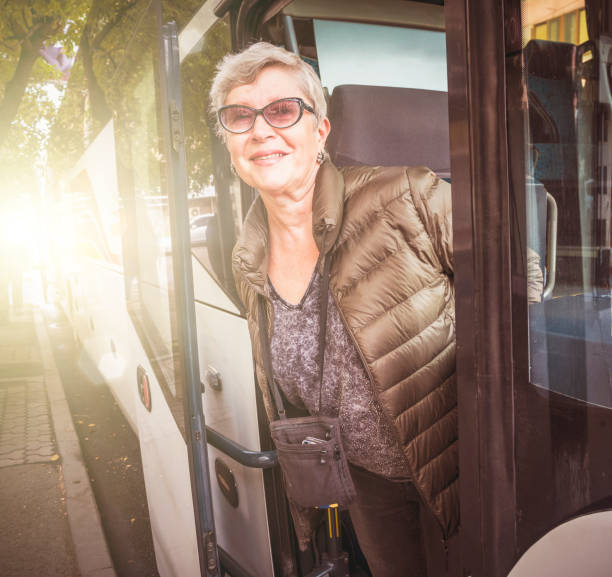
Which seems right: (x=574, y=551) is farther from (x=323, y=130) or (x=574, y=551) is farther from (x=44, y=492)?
(x=44, y=492)

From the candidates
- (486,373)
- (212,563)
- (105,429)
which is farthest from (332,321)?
(105,429)

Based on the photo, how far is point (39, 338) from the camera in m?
11.2

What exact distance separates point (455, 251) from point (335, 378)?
30.3 inches

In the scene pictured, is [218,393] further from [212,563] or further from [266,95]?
[266,95]

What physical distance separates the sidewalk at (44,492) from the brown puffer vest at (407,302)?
268cm

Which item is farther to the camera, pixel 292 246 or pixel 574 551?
pixel 292 246

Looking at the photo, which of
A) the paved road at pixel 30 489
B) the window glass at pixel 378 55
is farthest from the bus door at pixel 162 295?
the paved road at pixel 30 489

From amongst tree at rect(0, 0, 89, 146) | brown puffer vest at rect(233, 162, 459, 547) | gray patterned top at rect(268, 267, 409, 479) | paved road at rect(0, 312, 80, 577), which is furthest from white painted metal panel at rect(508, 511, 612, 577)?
tree at rect(0, 0, 89, 146)

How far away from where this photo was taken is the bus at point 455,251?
102 centimetres

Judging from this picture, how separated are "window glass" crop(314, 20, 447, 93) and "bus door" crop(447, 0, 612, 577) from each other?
156cm

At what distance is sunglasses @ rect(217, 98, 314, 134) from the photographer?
180cm

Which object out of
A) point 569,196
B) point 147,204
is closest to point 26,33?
point 147,204

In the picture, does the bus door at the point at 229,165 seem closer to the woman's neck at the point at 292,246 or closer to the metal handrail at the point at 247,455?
the metal handrail at the point at 247,455

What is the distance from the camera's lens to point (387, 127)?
2184 mm
